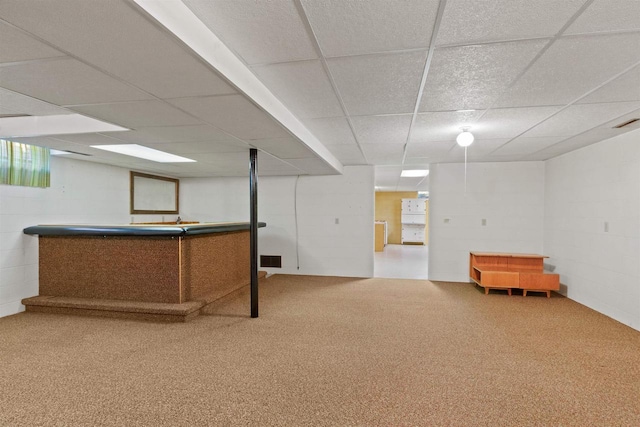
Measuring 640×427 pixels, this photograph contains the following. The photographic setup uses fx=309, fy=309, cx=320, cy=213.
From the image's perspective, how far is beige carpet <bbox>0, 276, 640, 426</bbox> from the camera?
6.07 ft

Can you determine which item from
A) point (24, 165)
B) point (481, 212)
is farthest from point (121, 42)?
point (481, 212)

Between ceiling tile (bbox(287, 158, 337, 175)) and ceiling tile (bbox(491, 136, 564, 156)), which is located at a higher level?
ceiling tile (bbox(491, 136, 564, 156))

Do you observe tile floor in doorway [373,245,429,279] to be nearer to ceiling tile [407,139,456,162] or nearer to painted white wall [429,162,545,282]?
painted white wall [429,162,545,282]

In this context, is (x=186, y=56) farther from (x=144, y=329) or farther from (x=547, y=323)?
(x=547, y=323)

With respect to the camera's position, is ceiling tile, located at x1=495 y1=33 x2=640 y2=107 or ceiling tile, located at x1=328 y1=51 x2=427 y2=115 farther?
ceiling tile, located at x1=328 y1=51 x2=427 y2=115

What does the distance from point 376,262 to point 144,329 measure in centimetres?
571

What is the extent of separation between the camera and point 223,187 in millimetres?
6672

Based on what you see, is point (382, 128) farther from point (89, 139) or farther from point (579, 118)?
point (89, 139)

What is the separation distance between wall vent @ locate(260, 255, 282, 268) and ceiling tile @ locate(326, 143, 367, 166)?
2.35 meters

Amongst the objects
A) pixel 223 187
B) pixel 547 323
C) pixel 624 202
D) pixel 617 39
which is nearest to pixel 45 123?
pixel 223 187

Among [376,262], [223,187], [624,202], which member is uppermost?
[223,187]

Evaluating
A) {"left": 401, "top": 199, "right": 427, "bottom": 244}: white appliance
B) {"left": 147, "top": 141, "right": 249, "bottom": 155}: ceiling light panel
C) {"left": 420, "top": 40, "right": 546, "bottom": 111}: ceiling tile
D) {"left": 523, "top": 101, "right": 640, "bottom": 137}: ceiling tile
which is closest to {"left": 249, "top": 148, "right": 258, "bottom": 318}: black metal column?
{"left": 147, "top": 141, "right": 249, "bottom": 155}: ceiling light panel

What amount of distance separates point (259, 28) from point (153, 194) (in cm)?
546

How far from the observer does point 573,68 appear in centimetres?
197
